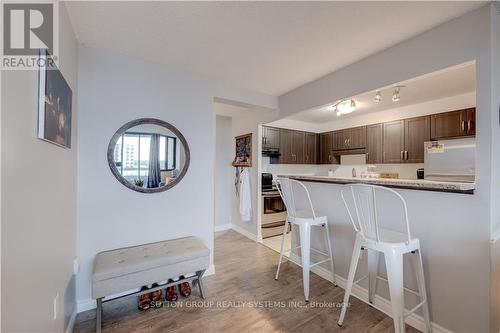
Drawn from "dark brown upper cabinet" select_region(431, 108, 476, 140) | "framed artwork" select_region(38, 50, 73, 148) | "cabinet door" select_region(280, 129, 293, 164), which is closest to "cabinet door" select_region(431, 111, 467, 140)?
"dark brown upper cabinet" select_region(431, 108, 476, 140)

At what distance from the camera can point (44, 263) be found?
1146 mm

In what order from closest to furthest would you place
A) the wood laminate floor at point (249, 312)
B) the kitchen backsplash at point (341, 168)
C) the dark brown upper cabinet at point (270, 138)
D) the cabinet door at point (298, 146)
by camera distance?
the wood laminate floor at point (249, 312), the kitchen backsplash at point (341, 168), the dark brown upper cabinet at point (270, 138), the cabinet door at point (298, 146)

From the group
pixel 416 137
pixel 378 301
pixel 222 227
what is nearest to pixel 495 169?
pixel 378 301

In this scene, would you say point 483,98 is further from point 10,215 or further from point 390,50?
point 10,215

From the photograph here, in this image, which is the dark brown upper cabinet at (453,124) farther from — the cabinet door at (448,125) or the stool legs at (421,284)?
the stool legs at (421,284)

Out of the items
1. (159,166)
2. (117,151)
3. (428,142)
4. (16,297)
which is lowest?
(16,297)

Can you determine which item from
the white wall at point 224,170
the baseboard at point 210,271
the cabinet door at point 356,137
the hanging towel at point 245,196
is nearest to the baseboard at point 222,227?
the white wall at point 224,170

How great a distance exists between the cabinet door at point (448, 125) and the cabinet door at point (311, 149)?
2.26 m

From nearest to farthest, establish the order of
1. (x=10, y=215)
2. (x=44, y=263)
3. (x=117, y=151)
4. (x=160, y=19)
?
(x=10, y=215), (x=44, y=263), (x=160, y=19), (x=117, y=151)

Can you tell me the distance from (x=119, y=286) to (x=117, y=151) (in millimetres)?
1223

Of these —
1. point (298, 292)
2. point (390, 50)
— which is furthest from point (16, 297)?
point (390, 50)

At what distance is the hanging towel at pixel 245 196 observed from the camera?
12.9 feet

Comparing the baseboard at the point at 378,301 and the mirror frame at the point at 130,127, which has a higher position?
the mirror frame at the point at 130,127

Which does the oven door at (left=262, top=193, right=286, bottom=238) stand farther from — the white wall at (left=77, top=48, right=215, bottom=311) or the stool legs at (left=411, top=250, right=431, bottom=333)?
the stool legs at (left=411, top=250, right=431, bottom=333)
